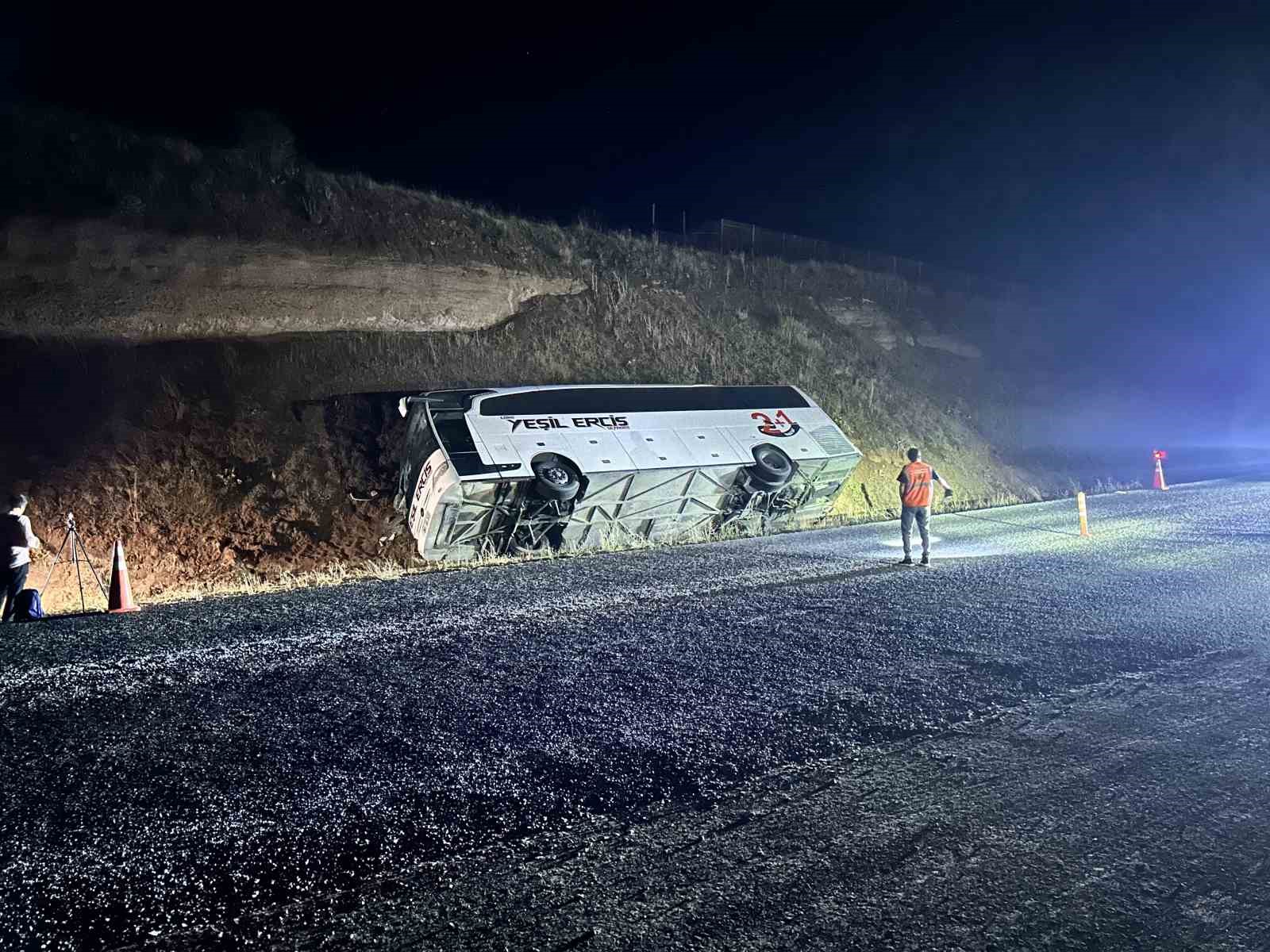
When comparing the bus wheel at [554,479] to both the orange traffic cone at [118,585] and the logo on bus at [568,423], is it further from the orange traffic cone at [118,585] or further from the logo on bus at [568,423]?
the orange traffic cone at [118,585]

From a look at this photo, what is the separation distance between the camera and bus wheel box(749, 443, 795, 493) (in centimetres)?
1628

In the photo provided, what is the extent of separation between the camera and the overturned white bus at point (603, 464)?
1365cm

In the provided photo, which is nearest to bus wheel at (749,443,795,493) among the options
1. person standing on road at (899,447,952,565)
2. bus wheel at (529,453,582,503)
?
person standing on road at (899,447,952,565)

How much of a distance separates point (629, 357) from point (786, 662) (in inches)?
627

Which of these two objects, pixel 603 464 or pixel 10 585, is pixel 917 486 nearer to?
pixel 603 464

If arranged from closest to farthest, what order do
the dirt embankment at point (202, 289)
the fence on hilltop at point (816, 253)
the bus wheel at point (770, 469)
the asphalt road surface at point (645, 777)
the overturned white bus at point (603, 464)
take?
the asphalt road surface at point (645, 777) → the overturned white bus at point (603, 464) → the bus wheel at point (770, 469) → the dirt embankment at point (202, 289) → the fence on hilltop at point (816, 253)

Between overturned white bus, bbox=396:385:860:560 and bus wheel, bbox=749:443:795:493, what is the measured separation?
0.07 feet

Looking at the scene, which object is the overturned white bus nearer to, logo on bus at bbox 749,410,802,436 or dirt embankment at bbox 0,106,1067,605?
logo on bus at bbox 749,410,802,436

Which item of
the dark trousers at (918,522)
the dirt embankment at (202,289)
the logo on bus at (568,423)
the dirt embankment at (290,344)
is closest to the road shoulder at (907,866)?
the dark trousers at (918,522)

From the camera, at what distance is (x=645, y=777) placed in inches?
190

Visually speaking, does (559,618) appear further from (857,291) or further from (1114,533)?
(857,291)

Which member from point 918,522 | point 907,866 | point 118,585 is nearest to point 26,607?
point 118,585

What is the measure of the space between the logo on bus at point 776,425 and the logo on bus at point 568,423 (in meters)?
2.93

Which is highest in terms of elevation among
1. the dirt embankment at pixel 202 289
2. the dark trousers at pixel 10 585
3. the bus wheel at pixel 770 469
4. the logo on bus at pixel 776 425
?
the dirt embankment at pixel 202 289
